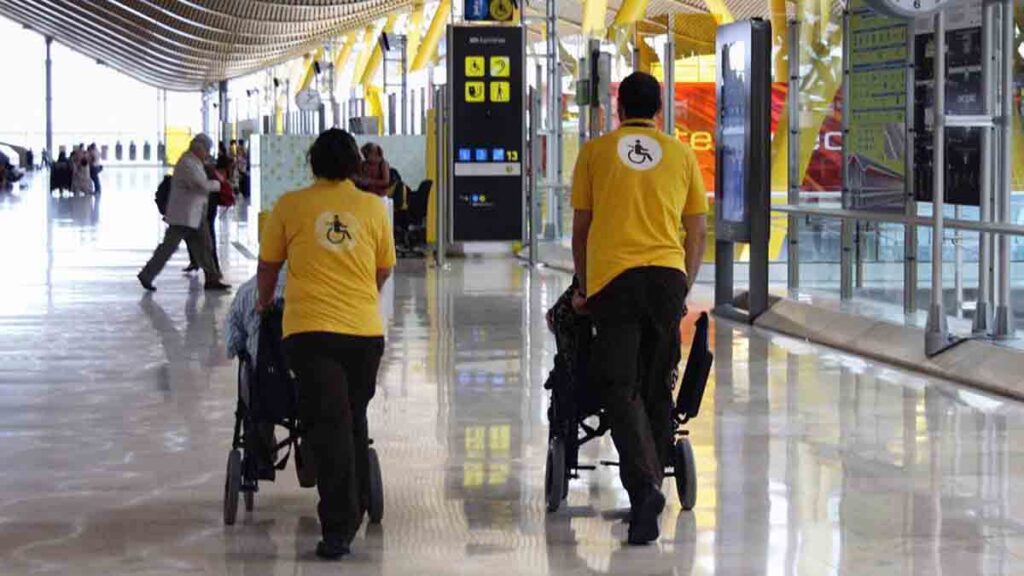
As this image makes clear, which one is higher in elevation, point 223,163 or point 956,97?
point 956,97

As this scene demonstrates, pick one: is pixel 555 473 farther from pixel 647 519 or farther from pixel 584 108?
pixel 584 108

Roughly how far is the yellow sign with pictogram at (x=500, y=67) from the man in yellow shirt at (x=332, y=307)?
15.6 meters

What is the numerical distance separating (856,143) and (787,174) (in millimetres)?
1474

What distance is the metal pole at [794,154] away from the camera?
15.1m

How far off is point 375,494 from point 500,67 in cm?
1550

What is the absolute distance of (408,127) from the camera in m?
33.4

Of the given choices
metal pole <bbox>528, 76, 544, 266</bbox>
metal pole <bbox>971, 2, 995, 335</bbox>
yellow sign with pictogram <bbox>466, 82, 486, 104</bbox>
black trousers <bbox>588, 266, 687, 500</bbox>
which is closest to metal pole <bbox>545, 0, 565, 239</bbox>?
metal pole <bbox>528, 76, 544, 266</bbox>

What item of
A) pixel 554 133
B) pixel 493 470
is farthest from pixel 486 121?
pixel 493 470

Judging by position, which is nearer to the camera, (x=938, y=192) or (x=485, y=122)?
(x=938, y=192)

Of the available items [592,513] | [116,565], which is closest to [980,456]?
[592,513]

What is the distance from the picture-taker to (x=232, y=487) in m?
6.98

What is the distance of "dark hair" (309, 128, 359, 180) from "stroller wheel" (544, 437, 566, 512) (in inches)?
52.7

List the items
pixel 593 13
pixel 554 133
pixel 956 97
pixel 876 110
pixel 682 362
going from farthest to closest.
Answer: pixel 593 13 → pixel 554 133 → pixel 876 110 → pixel 956 97 → pixel 682 362

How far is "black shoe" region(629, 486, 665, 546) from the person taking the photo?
263 inches
